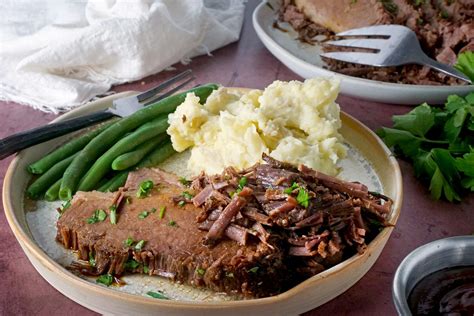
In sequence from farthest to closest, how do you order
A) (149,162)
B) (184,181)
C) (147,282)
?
(149,162) < (184,181) < (147,282)

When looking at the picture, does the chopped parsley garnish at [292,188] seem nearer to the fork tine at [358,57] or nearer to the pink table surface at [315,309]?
the pink table surface at [315,309]

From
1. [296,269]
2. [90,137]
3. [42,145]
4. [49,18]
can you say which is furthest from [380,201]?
[49,18]

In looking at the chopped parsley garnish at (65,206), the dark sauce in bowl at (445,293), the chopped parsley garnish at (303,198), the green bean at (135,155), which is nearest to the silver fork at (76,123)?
the green bean at (135,155)

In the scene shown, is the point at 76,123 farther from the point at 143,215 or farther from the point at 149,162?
the point at 143,215

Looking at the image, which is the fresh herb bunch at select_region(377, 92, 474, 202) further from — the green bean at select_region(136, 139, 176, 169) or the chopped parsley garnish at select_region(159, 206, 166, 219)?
the chopped parsley garnish at select_region(159, 206, 166, 219)

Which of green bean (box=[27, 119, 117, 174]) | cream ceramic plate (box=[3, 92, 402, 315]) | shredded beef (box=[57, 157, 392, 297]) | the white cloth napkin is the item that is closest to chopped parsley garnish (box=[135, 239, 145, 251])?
shredded beef (box=[57, 157, 392, 297])

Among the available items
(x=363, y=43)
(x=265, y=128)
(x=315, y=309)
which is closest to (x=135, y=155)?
(x=265, y=128)
